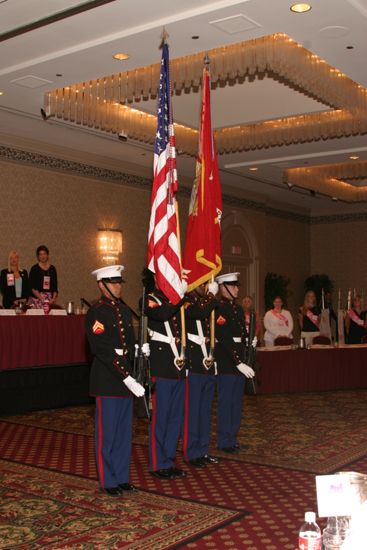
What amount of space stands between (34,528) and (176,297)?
2095 millimetres

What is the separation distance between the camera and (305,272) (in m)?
18.8

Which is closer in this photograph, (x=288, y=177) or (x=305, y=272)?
(x=288, y=177)

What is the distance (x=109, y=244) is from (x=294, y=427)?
5812mm

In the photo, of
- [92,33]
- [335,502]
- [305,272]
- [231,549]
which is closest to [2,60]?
[92,33]

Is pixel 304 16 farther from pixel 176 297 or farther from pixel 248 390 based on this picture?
pixel 248 390

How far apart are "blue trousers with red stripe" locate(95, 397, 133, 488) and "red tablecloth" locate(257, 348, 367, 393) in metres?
5.48

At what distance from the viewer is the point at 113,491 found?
5.10 metres

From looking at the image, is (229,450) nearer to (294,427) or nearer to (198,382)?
(198,382)

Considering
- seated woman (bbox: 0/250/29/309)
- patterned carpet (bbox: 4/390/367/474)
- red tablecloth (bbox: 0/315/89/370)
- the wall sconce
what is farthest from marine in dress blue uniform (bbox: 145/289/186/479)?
the wall sconce

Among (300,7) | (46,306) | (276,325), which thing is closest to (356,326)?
(276,325)

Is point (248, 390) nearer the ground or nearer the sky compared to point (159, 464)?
nearer the sky

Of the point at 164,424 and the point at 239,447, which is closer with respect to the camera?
the point at 164,424

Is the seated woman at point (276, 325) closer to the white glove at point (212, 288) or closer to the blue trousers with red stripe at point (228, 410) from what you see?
A: the blue trousers with red stripe at point (228, 410)

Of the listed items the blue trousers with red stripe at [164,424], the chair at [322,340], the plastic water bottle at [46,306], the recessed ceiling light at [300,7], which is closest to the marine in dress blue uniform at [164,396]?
the blue trousers with red stripe at [164,424]
